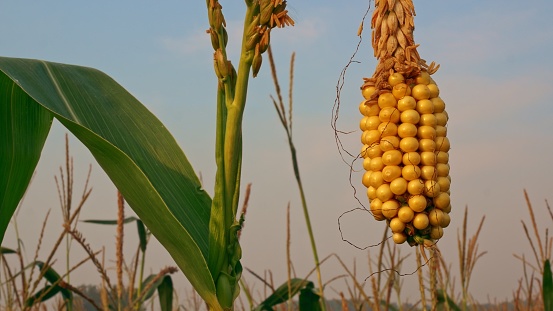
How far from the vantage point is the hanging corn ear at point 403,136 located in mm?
1907

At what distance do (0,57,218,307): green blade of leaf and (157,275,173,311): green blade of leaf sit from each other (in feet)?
5.56

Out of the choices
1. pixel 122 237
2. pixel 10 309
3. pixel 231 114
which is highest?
pixel 231 114

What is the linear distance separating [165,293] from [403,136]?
2709 mm

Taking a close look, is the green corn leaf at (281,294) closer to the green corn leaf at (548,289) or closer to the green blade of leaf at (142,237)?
the green blade of leaf at (142,237)

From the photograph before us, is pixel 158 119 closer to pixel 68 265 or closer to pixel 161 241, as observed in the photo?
pixel 161 241

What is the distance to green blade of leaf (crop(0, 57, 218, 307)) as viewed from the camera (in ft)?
7.47

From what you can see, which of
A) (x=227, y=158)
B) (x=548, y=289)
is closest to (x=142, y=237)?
(x=227, y=158)

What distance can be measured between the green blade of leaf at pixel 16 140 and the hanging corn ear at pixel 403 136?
1500 mm

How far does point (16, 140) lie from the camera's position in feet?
9.36

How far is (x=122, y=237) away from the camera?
10.8ft

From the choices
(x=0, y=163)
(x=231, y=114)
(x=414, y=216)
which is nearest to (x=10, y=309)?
(x=0, y=163)

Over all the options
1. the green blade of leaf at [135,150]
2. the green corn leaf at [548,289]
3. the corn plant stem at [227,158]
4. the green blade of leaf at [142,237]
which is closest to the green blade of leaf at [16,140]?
the green blade of leaf at [135,150]

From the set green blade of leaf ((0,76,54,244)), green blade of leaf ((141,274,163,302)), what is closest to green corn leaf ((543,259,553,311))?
green blade of leaf ((141,274,163,302))

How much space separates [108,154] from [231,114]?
425mm
